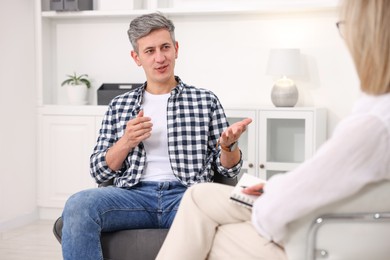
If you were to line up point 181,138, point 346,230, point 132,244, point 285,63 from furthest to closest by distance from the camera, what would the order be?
1. point 285,63
2. point 181,138
3. point 132,244
4. point 346,230

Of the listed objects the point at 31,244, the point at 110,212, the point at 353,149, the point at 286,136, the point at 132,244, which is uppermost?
the point at 353,149

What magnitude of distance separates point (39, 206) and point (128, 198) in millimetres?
2442

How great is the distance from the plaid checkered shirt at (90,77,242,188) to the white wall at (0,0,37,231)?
1.84 m

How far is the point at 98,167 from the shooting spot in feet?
8.91

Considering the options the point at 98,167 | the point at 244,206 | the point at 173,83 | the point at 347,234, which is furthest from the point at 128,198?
the point at 347,234

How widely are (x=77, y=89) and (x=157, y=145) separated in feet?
7.19

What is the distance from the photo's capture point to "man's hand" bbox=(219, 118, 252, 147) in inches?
97.7

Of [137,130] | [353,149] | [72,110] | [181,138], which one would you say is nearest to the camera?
[353,149]

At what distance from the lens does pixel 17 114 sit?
4.61 m

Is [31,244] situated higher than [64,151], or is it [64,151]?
[64,151]

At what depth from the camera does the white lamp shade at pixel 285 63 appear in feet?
14.2

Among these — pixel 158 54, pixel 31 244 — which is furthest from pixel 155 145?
pixel 31 244

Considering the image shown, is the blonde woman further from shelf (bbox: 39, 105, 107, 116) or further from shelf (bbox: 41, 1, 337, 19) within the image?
shelf (bbox: 39, 105, 107, 116)

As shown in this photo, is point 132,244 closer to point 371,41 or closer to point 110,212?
point 110,212
